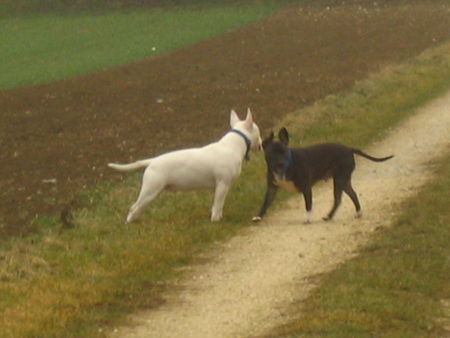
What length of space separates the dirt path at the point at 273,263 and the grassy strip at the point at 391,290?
247mm

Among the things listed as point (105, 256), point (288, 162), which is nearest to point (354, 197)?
point (288, 162)

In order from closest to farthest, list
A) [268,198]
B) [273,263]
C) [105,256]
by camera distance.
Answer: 1. [273,263]
2. [105,256]
3. [268,198]

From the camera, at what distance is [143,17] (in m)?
54.7

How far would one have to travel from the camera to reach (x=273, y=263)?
39.5 ft

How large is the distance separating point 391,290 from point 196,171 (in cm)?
363

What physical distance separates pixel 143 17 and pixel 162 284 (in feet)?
144

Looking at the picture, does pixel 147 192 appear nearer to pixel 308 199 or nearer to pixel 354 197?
pixel 308 199

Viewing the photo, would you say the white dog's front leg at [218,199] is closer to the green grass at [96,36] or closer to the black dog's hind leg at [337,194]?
the black dog's hind leg at [337,194]

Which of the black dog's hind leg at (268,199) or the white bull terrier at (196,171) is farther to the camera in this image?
the black dog's hind leg at (268,199)

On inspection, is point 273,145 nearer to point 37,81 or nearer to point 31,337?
point 31,337

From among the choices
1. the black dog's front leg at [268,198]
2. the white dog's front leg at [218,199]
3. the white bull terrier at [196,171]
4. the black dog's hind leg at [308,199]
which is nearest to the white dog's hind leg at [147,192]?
the white bull terrier at [196,171]

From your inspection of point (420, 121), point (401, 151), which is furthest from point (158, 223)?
point (420, 121)

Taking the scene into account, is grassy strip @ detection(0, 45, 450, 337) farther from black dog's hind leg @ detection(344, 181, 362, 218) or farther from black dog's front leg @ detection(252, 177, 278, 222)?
black dog's hind leg @ detection(344, 181, 362, 218)

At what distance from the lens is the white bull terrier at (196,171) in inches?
536
